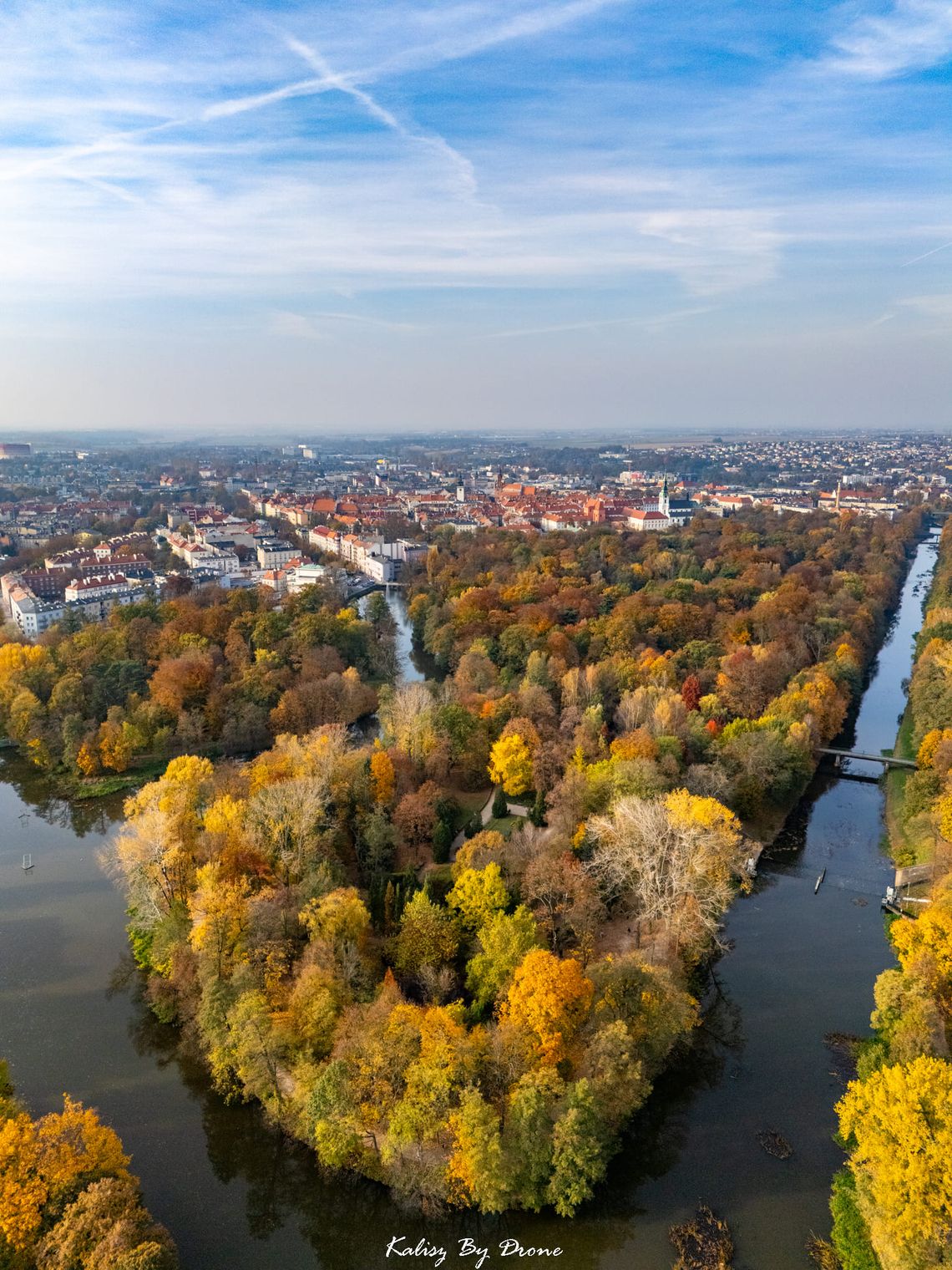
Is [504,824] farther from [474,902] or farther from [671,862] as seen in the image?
[671,862]

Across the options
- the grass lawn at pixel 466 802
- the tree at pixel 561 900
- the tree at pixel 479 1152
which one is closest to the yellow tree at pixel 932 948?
the tree at pixel 561 900

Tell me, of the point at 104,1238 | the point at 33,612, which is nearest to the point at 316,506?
the point at 33,612

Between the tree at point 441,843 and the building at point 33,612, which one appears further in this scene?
the building at point 33,612

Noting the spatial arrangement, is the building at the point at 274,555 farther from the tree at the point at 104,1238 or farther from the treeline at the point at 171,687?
the tree at the point at 104,1238

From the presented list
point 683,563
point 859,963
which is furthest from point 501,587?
point 859,963

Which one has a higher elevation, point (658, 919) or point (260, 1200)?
point (658, 919)

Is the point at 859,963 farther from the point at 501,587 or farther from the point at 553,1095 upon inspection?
the point at 501,587

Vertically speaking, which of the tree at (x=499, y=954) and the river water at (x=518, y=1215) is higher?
the tree at (x=499, y=954)
